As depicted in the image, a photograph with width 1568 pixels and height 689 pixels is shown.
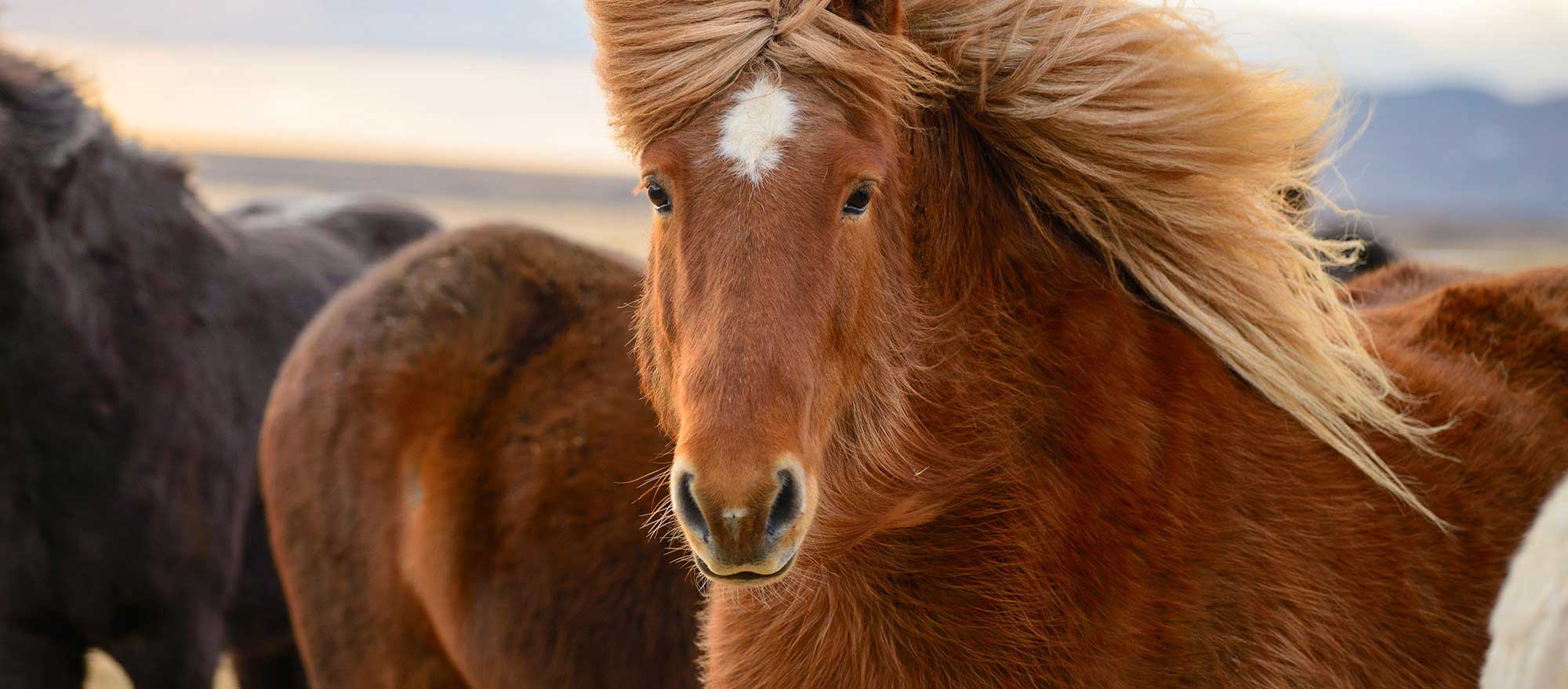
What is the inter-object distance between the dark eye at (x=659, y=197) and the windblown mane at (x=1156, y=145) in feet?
0.41

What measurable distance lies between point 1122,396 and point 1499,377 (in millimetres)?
1084

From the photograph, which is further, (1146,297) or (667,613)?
(667,613)

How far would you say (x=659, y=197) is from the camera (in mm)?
2209

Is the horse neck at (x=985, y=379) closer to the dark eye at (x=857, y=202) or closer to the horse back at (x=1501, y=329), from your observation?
the dark eye at (x=857, y=202)

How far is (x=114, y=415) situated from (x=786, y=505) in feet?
12.2

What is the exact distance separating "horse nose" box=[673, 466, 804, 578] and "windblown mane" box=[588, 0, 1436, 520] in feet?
2.47

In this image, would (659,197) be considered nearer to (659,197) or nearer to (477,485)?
(659,197)

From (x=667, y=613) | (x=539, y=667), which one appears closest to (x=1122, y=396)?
(x=667, y=613)

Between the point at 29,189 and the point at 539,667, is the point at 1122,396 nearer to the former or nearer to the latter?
the point at 539,667

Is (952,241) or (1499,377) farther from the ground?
(952,241)

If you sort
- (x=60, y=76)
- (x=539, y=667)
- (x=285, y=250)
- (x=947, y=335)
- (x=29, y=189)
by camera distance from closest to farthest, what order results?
1. (x=947, y=335)
2. (x=539, y=667)
3. (x=29, y=189)
4. (x=60, y=76)
5. (x=285, y=250)

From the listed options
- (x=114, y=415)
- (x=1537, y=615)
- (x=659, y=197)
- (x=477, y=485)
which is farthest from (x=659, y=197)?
(x=114, y=415)

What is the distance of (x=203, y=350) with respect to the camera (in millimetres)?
5184

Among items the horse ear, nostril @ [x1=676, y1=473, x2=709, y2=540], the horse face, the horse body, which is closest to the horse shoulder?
the horse body
